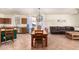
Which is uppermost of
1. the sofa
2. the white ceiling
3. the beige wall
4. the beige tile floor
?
the white ceiling

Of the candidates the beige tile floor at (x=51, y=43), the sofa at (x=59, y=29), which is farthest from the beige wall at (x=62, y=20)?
the beige tile floor at (x=51, y=43)

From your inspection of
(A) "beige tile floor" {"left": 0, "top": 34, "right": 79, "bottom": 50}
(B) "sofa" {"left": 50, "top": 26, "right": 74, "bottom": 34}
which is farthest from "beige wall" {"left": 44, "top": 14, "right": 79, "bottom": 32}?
(A) "beige tile floor" {"left": 0, "top": 34, "right": 79, "bottom": 50}

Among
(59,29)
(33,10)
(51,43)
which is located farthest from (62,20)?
(33,10)

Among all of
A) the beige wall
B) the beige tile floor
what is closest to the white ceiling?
the beige wall

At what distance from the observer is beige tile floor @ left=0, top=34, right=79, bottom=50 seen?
259cm

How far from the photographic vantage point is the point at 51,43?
262 cm

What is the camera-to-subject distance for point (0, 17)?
8.63ft

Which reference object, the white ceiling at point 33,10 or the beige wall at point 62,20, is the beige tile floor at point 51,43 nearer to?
the beige wall at point 62,20

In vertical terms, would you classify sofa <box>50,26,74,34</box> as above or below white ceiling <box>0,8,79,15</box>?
below

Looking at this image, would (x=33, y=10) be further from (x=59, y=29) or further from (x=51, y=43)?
(x=51, y=43)

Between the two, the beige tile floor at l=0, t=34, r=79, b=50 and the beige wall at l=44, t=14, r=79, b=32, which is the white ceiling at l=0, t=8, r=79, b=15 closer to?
the beige wall at l=44, t=14, r=79, b=32

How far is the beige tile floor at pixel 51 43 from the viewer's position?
259 centimetres
